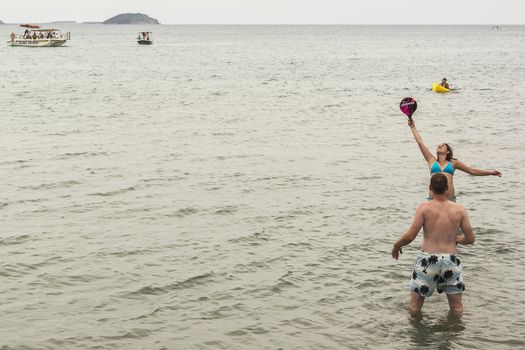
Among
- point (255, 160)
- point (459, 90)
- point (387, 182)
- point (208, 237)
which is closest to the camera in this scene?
point (208, 237)

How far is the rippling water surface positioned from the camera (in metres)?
7.96

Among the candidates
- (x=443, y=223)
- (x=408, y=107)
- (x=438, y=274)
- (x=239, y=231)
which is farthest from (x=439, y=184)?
(x=239, y=231)

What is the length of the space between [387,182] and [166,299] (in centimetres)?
855

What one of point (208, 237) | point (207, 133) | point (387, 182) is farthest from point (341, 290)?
point (207, 133)

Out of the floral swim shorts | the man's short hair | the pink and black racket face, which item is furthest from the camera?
the pink and black racket face

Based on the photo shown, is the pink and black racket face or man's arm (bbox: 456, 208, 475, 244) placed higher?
the pink and black racket face

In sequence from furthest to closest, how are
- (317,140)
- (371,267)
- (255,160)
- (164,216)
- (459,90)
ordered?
(459,90)
(317,140)
(255,160)
(164,216)
(371,267)

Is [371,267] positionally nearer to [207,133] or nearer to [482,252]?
[482,252]

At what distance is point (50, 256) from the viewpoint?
10492 millimetres

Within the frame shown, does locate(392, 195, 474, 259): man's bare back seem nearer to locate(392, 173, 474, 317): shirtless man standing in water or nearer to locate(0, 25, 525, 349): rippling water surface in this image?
locate(392, 173, 474, 317): shirtless man standing in water

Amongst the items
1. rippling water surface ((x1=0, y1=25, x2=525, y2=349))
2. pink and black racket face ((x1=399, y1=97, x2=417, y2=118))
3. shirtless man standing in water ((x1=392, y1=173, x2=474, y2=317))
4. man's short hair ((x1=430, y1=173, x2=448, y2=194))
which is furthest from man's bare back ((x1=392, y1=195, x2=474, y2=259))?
pink and black racket face ((x1=399, y1=97, x2=417, y2=118))

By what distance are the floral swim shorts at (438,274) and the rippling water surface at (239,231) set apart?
2.22 ft

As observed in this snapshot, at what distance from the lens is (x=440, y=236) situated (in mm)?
7172

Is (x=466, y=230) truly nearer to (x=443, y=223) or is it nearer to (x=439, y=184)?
(x=443, y=223)
